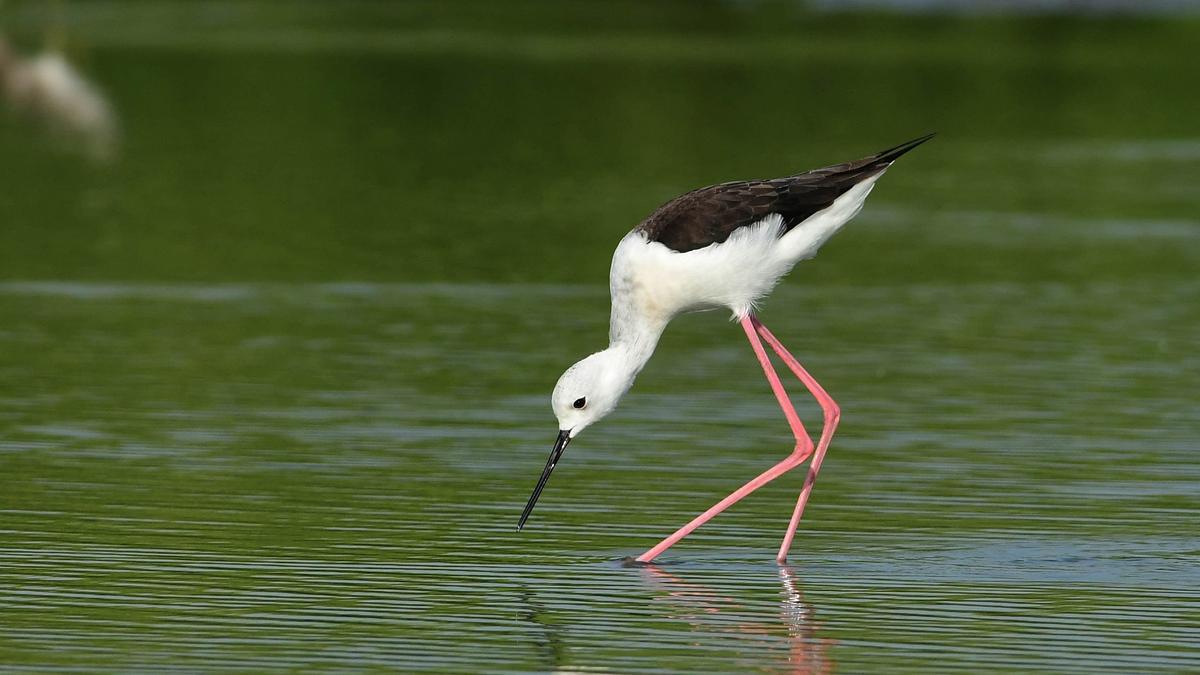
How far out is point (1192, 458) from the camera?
13047 mm

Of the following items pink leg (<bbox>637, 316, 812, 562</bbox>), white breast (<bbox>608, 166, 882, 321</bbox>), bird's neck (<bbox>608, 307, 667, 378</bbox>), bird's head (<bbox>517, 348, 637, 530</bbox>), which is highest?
white breast (<bbox>608, 166, 882, 321</bbox>)

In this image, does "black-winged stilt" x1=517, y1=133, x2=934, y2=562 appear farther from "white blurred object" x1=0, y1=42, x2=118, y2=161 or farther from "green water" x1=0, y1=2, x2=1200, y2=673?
"white blurred object" x1=0, y1=42, x2=118, y2=161

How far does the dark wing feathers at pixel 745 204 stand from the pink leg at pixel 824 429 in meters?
0.62

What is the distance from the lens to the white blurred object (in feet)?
109

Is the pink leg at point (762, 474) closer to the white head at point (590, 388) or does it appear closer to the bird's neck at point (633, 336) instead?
the bird's neck at point (633, 336)

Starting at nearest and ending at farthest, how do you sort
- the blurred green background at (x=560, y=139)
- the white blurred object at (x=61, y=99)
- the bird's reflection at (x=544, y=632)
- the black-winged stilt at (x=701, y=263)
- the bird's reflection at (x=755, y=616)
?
the bird's reflection at (x=544, y=632) < the bird's reflection at (x=755, y=616) < the black-winged stilt at (x=701, y=263) < the blurred green background at (x=560, y=139) < the white blurred object at (x=61, y=99)

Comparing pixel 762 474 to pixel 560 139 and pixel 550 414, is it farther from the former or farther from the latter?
pixel 560 139

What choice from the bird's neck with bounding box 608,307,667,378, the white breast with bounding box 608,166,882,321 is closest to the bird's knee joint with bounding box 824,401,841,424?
the white breast with bounding box 608,166,882,321

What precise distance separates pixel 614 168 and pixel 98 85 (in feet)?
41.7

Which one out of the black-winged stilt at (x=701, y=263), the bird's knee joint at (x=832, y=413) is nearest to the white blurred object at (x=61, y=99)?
the bird's knee joint at (x=832, y=413)

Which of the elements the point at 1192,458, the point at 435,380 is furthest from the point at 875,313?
the point at 1192,458

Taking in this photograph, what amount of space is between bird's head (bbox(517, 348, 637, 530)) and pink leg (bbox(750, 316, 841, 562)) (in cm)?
84

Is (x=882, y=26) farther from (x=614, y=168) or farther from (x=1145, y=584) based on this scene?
(x=1145, y=584)

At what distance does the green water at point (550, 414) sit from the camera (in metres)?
9.45
